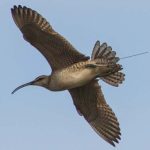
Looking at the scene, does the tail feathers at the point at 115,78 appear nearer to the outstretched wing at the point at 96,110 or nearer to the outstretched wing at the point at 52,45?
the outstretched wing at the point at 96,110

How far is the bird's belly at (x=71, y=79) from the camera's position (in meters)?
15.9

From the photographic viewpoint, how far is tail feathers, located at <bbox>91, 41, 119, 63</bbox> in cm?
1684

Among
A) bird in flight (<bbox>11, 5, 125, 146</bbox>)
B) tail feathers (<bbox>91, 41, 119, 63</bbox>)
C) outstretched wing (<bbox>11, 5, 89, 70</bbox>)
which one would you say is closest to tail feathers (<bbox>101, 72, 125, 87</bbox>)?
bird in flight (<bbox>11, 5, 125, 146</bbox>)

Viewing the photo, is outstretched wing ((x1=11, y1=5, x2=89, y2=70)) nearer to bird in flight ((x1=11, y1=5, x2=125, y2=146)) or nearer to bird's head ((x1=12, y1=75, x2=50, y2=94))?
bird in flight ((x1=11, y1=5, x2=125, y2=146))

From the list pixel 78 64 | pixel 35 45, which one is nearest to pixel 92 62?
pixel 78 64

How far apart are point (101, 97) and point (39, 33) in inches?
90.7

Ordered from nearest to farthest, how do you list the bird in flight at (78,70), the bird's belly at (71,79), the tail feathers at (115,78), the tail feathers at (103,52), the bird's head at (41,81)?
the bird's belly at (71,79) → the bird in flight at (78,70) → the bird's head at (41,81) → the tail feathers at (103,52) → the tail feathers at (115,78)

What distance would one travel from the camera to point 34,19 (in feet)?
56.1

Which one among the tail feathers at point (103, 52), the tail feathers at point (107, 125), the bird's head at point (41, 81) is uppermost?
the tail feathers at point (103, 52)

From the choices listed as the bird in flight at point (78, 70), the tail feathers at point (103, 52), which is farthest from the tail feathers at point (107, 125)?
the tail feathers at point (103, 52)

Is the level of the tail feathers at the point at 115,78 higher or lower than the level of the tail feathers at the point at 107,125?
higher

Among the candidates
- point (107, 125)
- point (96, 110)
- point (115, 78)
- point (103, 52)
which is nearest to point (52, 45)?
point (103, 52)

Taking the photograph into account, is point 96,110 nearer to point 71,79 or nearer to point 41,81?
point 41,81

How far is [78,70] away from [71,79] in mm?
301
